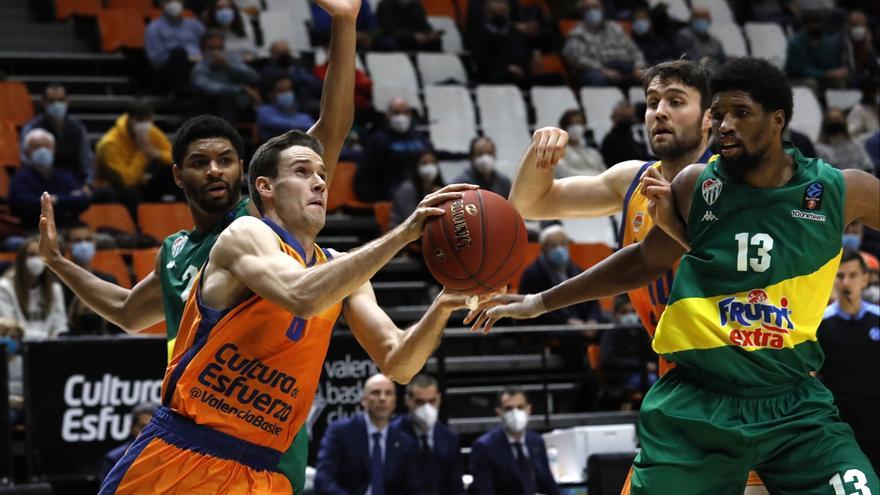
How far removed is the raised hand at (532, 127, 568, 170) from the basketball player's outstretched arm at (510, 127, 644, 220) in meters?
0.18

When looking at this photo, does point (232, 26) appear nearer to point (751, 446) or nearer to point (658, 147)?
point (658, 147)

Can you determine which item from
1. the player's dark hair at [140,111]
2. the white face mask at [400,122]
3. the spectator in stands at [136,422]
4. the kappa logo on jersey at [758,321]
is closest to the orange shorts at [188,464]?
the kappa logo on jersey at [758,321]

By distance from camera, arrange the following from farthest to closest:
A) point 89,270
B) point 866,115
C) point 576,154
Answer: point 866,115, point 576,154, point 89,270

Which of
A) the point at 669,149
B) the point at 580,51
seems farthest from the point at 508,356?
the point at 669,149

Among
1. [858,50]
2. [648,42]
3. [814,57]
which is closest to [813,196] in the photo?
[648,42]

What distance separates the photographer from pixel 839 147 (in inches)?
575

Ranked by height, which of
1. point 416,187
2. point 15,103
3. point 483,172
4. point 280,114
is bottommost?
point 416,187

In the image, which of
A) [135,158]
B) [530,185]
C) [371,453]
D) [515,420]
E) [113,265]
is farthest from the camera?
[135,158]

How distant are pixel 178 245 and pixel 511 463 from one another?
480cm

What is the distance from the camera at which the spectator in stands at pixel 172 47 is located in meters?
13.2

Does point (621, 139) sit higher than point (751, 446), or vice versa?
point (621, 139)

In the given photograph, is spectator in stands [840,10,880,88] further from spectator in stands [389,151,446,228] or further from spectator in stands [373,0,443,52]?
spectator in stands [389,151,446,228]

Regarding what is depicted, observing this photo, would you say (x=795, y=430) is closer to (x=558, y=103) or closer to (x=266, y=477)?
(x=266, y=477)

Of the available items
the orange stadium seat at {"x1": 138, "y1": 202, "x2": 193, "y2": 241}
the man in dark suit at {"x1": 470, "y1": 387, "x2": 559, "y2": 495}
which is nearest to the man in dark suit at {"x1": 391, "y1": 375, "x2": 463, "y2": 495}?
the man in dark suit at {"x1": 470, "y1": 387, "x2": 559, "y2": 495}
